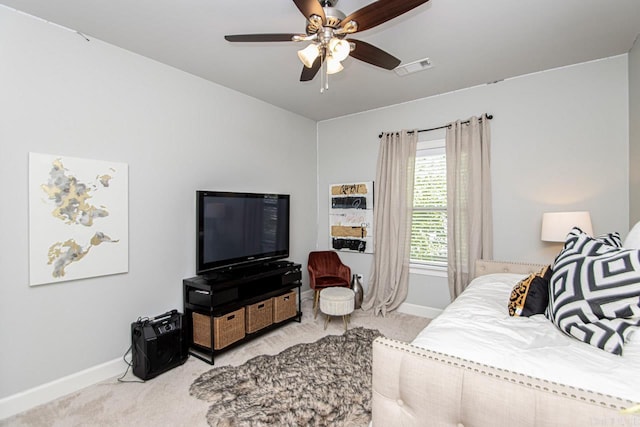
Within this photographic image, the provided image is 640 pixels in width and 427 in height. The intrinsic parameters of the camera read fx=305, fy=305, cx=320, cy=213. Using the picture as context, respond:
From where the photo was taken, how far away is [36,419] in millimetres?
1913

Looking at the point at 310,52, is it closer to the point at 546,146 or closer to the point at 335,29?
the point at 335,29

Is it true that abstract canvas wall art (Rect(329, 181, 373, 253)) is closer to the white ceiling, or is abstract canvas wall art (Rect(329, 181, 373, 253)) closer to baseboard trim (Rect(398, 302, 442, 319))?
baseboard trim (Rect(398, 302, 442, 319))

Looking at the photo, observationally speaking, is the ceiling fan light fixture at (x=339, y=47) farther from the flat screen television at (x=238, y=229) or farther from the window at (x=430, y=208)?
the window at (x=430, y=208)

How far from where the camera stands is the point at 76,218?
2225 mm

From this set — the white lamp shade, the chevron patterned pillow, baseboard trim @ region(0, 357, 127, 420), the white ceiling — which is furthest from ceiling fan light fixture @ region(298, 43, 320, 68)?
baseboard trim @ region(0, 357, 127, 420)

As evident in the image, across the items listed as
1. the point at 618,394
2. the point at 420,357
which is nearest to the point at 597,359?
the point at 618,394

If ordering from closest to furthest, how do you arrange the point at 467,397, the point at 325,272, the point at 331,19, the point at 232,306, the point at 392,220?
1. the point at 467,397
2. the point at 331,19
3. the point at 232,306
4. the point at 392,220
5. the point at 325,272

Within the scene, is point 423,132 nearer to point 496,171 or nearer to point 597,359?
point 496,171

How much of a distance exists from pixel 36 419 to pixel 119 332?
2.19 ft

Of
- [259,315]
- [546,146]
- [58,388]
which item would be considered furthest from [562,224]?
[58,388]

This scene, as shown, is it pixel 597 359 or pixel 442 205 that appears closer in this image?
pixel 597 359

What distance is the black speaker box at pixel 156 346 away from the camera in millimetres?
2330

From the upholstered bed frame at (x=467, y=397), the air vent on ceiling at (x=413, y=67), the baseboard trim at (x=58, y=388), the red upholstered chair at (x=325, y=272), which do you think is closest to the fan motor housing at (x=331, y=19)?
the air vent on ceiling at (x=413, y=67)

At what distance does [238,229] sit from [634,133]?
3.57 meters
